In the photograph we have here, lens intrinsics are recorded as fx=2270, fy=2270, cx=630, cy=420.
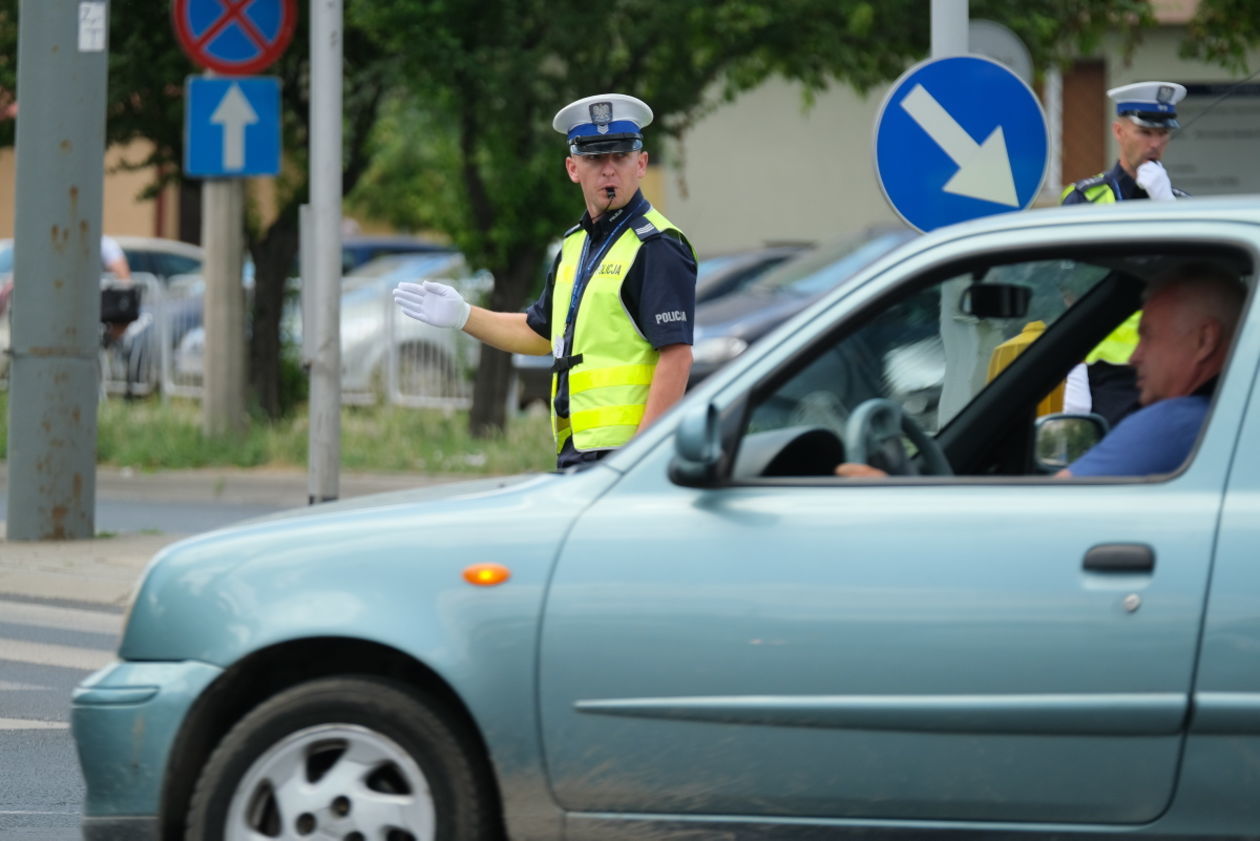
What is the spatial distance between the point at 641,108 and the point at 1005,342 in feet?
4.28

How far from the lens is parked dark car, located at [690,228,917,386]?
15.4 meters

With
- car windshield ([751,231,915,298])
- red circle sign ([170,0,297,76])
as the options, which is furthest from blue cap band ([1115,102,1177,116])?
car windshield ([751,231,915,298])

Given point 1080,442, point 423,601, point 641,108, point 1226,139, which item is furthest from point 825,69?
point 423,601

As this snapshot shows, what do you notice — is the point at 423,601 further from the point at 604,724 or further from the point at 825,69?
the point at 825,69

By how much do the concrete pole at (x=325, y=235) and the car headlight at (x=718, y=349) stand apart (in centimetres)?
436

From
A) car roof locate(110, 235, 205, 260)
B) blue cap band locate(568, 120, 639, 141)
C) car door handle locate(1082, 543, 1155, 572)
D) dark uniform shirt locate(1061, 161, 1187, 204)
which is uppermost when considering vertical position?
blue cap band locate(568, 120, 639, 141)

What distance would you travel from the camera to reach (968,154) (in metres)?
8.07

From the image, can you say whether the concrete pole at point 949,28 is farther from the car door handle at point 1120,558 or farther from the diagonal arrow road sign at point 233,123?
the diagonal arrow road sign at point 233,123

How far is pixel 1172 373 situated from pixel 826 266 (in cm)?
1226

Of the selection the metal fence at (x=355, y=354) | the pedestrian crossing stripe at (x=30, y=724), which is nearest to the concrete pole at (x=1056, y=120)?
the metal fence at (x=355, y=354)

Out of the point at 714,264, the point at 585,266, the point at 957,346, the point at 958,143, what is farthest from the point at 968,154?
the point at 714,264

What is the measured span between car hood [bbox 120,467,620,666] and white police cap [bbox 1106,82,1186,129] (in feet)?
13.4

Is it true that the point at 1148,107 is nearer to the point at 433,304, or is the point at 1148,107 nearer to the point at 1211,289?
the point at 433,304

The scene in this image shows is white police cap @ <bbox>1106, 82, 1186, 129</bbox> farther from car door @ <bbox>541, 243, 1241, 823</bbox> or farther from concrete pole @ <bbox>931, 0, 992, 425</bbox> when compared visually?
car door @ <bbox>541, 243, 1241, 823</bbox>
